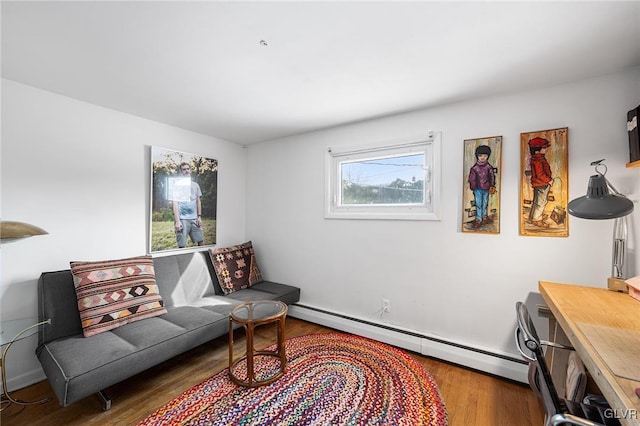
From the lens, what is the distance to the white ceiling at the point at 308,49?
1.25 meters

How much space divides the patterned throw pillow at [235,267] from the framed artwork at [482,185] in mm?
2388

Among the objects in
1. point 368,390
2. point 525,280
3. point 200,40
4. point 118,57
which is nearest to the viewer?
point 200,40

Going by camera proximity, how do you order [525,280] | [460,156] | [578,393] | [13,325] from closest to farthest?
[578,393] → [13,325] → [525,280] → [460,156]

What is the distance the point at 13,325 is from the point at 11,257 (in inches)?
19.4

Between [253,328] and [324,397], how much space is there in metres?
0.67

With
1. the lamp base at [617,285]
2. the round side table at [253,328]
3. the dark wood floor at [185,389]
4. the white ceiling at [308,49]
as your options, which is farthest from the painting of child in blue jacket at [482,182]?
the round side table at [253,328]

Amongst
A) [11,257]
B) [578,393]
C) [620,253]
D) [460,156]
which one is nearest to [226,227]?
[11,257]

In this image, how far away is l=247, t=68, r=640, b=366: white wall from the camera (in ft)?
5.91

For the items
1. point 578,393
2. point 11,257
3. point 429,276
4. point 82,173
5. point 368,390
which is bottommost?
point 368,390

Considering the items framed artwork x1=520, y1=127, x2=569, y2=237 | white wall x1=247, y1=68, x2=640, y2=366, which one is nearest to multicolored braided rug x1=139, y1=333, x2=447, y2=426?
white wall x1=247, y1=68, x2=640, y2=366

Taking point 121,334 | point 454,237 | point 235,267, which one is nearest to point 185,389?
point 121,334

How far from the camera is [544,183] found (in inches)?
76.0

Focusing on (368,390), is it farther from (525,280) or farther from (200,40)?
(200,40)

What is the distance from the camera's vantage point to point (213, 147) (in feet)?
10.9
